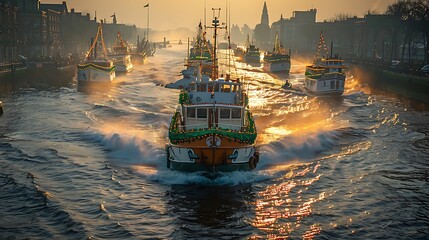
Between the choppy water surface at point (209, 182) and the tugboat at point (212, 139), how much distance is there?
1.00 metres

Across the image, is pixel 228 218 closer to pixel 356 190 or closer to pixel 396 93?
pixel 356 190

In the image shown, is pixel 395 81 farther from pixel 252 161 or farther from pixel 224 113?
pixel 252 161

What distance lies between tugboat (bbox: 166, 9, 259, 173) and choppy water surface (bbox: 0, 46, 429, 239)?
1002 millimetres

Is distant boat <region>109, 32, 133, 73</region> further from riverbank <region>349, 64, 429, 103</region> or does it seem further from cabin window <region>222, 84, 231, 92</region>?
cabin window <region>222, 84, 231, 92</region>

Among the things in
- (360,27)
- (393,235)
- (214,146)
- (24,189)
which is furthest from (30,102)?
(360,27)

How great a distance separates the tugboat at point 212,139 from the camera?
3059 cm

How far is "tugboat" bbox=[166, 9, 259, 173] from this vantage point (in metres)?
30.6

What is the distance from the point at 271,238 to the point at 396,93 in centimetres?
6169

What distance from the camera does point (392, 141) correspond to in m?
44.9

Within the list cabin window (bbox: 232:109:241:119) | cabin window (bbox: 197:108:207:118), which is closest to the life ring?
cabin window (bbox: 232:109:241:119)

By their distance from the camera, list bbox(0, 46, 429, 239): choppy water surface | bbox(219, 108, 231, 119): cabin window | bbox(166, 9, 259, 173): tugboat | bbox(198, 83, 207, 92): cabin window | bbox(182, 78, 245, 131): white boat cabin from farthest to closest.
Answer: bbox(198, 83, 207, 92): cabin window → bbox(219, 108, 231, 119): cabin window → bbox(182, 78, 245, 131): white boat cabin → bbox(166, 9, 259, 173): tugboat → bbox(0, 46, 429, 239): choppy water surface

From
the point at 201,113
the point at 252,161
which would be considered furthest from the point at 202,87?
the point at 252,161

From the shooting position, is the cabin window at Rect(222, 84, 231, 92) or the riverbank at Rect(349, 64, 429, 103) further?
the riverbank at Rect(349, 64, 429, 103)

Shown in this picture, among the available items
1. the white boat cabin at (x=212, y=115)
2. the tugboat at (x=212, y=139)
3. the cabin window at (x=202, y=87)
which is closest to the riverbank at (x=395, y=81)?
the cabin window at (x=202, y=87)
